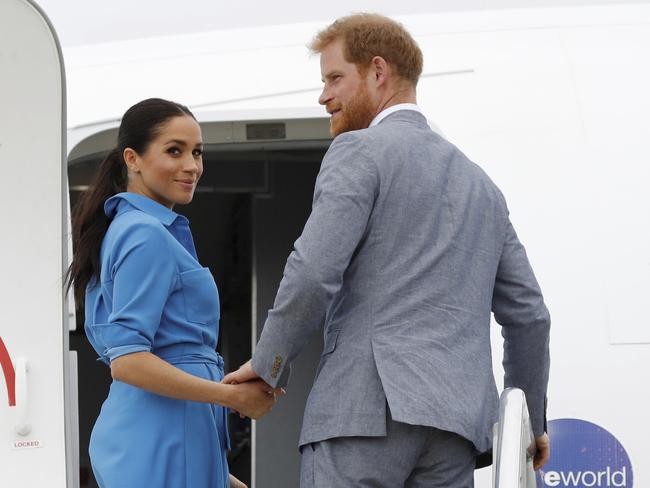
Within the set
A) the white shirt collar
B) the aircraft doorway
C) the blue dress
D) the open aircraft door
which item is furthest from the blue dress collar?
the aircraft doorway

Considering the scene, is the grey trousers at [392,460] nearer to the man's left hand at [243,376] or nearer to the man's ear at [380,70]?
the man's left hand at [243,376]

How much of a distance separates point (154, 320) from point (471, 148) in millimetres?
1664

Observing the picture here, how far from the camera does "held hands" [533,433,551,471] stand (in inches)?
112

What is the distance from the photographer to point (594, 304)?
358 centimetres

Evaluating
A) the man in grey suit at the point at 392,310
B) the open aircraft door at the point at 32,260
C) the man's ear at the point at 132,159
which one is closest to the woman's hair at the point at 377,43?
the man in grey suit at the point at 392,310

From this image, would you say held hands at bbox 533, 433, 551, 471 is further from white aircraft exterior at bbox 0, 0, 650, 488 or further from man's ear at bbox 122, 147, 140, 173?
man's ear at bbox 122, 147, 140, 173

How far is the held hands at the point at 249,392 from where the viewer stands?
2.53m

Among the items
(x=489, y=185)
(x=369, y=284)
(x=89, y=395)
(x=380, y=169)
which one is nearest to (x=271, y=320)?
(x=369, y=284)

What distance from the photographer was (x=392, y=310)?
2363 mm

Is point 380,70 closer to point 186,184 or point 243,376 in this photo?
point 186,184

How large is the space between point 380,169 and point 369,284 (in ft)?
0.80

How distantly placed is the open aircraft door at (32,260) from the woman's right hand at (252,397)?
42 centimetres

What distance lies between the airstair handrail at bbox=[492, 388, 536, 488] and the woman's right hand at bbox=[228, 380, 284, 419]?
0.52 m

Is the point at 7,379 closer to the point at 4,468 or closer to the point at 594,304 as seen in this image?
the point at 4,468
